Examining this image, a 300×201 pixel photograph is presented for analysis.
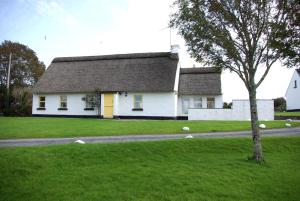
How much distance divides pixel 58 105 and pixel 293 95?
36.5m

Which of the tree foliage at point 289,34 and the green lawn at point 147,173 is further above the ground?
the tree foliage at point 289,34

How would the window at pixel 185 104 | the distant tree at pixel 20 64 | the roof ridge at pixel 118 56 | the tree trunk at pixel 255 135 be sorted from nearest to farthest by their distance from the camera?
the tree trunk at pixel 255 135, the window at pixel 185 104, the roof ridge at pixel 118 56, the distant tree at pixel 20 64

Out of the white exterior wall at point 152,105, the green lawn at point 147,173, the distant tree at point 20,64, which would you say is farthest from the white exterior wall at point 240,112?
the distant tree at point 20,64

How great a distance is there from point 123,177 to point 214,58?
6.16 meters

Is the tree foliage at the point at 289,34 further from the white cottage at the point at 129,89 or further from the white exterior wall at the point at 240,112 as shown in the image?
the white cottage at the point at 129,89

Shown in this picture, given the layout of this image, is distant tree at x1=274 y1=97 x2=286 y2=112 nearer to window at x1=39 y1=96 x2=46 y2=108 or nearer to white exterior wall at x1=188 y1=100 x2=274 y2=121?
white exterior wall at x1=188 y1=100 x2=274 y2=121

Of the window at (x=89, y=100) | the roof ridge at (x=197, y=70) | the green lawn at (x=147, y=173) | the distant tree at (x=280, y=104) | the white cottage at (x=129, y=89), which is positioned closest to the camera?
the green lawn at (x=147, y=173)

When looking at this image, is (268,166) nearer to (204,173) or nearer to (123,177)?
(204,173)

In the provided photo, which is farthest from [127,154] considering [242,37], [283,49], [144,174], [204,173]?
[283,49]

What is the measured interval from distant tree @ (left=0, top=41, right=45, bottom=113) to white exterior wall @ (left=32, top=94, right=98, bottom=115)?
17.5 m

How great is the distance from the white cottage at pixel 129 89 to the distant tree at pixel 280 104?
24.8 metres

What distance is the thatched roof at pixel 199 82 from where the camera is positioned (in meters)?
33.2

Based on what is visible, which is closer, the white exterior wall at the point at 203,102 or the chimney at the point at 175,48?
the white exterior wall at the point at 203,102

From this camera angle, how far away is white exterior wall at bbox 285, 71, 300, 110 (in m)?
49.4
